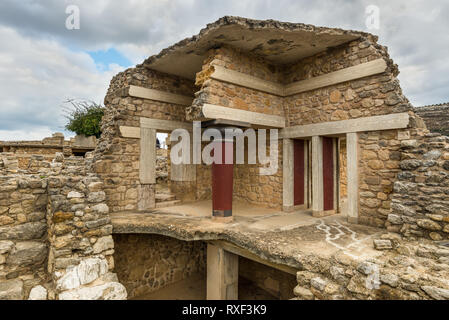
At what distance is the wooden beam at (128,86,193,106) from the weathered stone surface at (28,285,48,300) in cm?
478

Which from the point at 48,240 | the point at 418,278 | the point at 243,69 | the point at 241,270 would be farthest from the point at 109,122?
the point at 418,278

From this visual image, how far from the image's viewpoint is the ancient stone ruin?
11.8 feet

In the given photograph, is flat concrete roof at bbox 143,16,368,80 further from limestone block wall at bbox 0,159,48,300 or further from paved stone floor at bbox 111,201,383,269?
limestone block wall at bbox 0,159,48,300

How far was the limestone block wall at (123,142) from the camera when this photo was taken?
6345 mm

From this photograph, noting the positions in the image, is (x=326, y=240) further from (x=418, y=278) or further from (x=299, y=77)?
(x=299, y=77)

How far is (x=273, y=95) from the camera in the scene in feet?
22.1

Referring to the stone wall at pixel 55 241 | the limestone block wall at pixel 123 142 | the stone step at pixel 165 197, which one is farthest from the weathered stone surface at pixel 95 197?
the stone step at pixel 165 197

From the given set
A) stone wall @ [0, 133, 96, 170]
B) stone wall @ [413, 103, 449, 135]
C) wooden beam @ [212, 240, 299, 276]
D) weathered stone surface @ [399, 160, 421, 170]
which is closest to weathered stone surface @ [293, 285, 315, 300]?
wooden beam @ [212, 240, 299, 276]

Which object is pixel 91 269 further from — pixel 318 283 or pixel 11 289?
pixel 318 283

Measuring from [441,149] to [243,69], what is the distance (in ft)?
14.1

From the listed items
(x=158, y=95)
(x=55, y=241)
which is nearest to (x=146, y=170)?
(x=158, y=95)

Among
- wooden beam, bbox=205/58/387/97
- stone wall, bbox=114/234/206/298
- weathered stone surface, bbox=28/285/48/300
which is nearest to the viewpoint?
weathered stone surface, bbox=28/285/48/300

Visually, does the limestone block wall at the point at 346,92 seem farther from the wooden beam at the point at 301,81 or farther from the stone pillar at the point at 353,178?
the stone pillar at the point at 353,178
